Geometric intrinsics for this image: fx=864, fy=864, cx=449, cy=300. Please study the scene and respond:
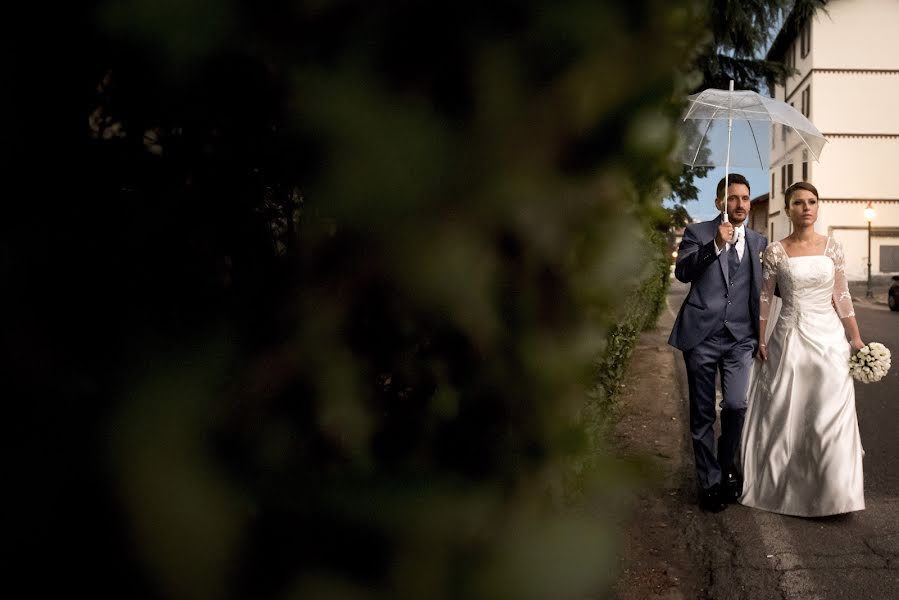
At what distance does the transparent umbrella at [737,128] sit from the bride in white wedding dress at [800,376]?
2.59 ft

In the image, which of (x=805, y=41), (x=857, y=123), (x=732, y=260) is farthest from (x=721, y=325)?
(x=805, y=41)

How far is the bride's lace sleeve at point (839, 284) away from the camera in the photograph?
5.76 meters

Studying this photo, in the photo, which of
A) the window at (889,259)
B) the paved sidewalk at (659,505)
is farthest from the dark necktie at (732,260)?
the window at (889,259)

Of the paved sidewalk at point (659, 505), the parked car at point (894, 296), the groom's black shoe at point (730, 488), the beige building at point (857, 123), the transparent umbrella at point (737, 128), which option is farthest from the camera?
the beige building at point (857, 123)

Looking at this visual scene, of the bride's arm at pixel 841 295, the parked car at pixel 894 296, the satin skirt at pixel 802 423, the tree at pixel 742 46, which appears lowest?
the parked car at pixel 894 296

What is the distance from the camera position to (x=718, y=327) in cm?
546

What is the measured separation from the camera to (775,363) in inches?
229

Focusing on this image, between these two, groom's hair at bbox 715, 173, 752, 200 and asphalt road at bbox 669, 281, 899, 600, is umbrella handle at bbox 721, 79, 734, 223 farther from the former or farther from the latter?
asphalt road at bbox 669, 281, 899, 600

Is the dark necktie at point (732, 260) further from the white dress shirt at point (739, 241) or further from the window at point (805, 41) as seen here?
the window at point (805, 41)

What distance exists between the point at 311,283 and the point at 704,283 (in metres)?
5.10

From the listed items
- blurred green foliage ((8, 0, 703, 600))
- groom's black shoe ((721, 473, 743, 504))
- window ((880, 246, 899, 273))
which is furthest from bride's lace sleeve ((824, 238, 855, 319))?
window ((880, 246, 899, 273))

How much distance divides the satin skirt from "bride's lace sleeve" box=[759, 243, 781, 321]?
0.54ft

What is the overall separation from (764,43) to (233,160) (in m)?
14.3

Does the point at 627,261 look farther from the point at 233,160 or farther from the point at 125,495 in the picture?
the point at 125,495
